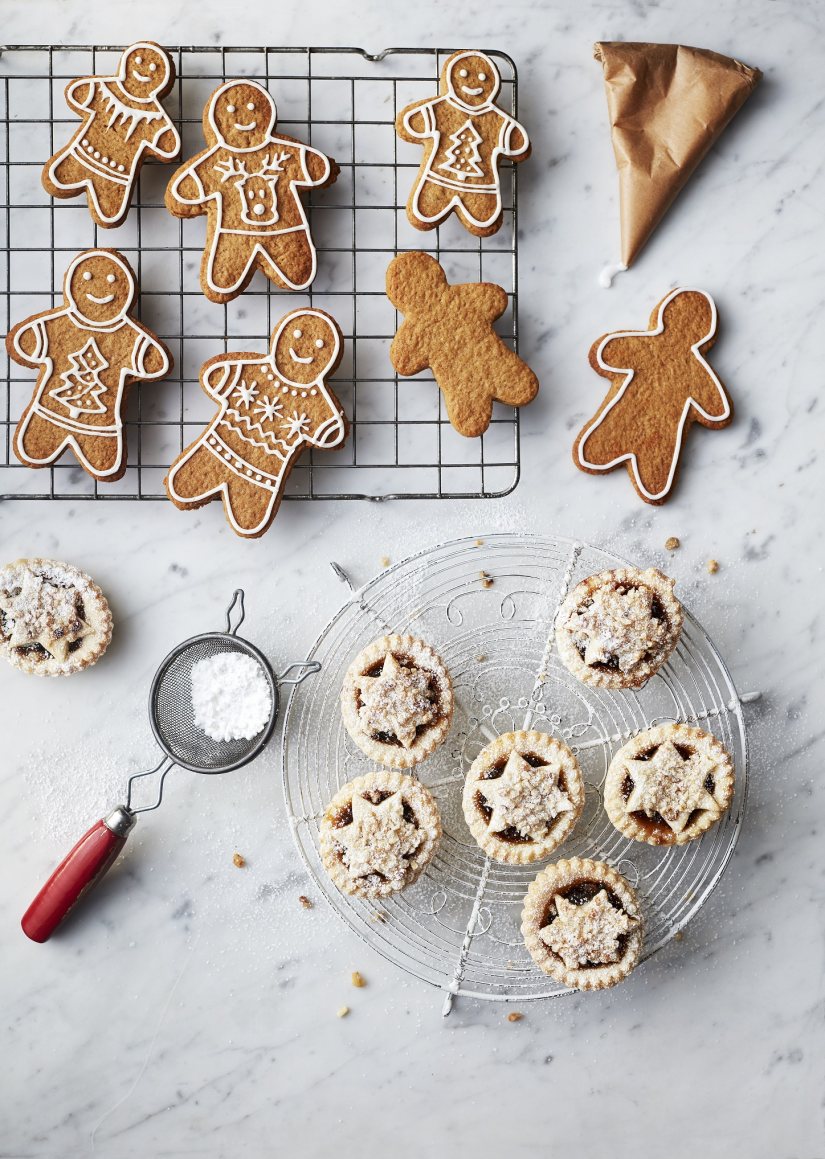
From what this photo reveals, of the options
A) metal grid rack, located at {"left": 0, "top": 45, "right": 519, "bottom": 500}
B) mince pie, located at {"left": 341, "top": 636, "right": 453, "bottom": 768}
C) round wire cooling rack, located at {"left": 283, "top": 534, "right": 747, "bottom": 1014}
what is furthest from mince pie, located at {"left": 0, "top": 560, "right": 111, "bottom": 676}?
mince pie, located at {"left": 341, "top": 636, "right": 453, "bottom": 768}

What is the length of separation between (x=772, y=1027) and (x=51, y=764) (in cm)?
180

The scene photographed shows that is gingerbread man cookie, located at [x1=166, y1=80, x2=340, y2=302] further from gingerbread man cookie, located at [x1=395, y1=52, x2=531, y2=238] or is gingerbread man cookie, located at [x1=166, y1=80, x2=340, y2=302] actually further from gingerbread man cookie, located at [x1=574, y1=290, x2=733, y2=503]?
gingerbread man cookie, located at [x1=574, y1=290, x2=733, y2=503]

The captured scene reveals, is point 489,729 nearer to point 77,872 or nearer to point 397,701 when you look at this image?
point 397,701

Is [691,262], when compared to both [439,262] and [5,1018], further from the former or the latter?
[5,1018]

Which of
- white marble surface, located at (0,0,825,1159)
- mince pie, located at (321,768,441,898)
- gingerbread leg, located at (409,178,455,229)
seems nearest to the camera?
mince pie, located at (321,768,441,898)

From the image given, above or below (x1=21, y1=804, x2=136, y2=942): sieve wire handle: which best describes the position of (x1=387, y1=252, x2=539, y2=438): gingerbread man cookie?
above

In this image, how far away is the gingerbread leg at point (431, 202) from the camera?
2227 millimetres

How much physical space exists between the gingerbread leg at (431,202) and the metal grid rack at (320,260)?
11cm

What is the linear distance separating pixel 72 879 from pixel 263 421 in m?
1.09

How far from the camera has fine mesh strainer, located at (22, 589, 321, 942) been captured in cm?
221

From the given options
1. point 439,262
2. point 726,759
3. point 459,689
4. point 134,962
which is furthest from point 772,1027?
point 439,262

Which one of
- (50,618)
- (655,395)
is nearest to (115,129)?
(50,618)

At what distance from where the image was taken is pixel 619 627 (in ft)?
7.00

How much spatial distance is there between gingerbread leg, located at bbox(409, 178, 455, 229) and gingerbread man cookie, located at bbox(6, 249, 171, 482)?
637 mm
